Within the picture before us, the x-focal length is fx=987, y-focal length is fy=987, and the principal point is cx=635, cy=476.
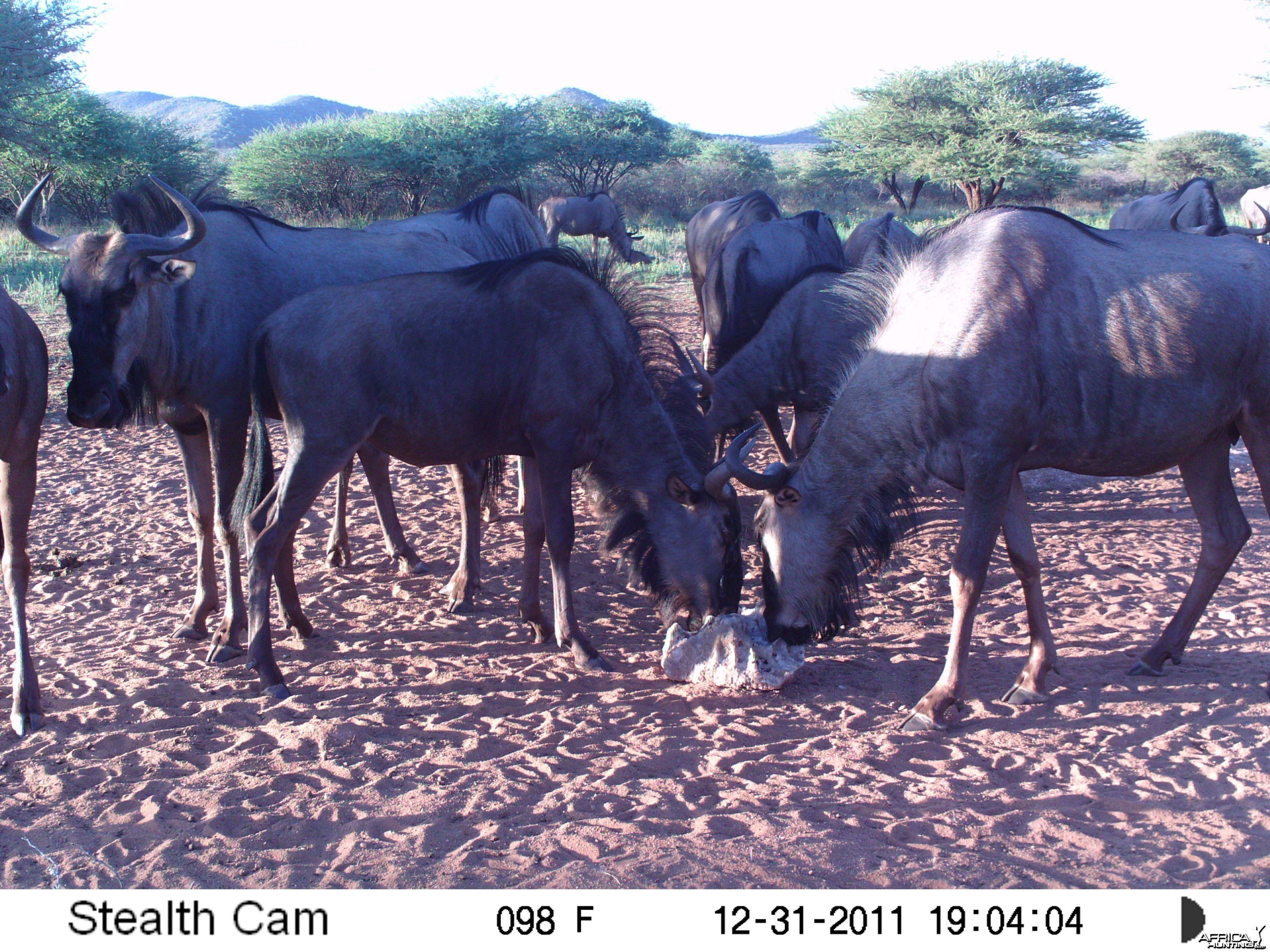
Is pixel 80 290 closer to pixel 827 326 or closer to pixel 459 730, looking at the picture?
pixel 459 730

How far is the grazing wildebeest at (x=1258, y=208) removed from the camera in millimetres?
8808

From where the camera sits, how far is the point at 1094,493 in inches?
287

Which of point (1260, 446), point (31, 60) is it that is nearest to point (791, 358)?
point (1260, 446)

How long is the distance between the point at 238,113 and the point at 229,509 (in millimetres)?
106832

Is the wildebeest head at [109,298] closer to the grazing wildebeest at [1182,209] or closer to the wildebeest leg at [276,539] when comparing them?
the wildebeest leg at [276,539]

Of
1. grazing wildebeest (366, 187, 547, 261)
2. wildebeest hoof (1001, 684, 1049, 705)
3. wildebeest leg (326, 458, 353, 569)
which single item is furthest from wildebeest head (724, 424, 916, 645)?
grazing wildebeest (366, 187, 547, 261)

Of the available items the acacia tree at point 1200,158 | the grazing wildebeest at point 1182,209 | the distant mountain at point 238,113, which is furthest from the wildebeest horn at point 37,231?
the distant mountain at point 238,113

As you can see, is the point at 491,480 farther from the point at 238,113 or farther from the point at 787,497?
the point at 238,113

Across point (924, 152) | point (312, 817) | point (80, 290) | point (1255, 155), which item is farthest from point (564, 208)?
point (1255, 155)

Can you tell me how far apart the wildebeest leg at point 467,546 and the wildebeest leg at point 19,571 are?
201 centimetres

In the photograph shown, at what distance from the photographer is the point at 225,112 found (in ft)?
323

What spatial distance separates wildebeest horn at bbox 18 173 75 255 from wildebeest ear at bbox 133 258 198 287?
34cm

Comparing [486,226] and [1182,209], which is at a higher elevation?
[1182,209]

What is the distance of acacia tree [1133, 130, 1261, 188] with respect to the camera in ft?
133
